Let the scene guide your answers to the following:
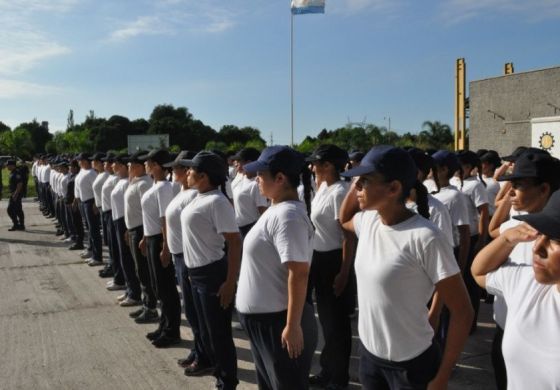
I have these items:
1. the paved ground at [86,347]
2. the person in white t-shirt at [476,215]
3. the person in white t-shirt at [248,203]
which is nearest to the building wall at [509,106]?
the paved ground at [86,347]

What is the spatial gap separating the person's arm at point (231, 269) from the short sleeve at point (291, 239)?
3.61 ft

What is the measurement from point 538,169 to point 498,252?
34.9 inches

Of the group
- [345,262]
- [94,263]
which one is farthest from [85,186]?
[345,262]

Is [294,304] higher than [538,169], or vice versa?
[538,169]

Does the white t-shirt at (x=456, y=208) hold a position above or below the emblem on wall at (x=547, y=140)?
below

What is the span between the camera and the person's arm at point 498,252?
204 centimetres

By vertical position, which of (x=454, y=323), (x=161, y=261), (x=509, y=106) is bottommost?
(x=161, y=261)

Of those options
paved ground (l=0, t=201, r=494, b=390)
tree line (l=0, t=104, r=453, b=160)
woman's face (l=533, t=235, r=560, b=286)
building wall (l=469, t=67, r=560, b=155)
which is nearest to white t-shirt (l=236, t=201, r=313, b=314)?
woman's face (l=533, t=235, r=560, b=286)

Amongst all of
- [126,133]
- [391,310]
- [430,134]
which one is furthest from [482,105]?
[126,133]

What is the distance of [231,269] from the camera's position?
3865 mm

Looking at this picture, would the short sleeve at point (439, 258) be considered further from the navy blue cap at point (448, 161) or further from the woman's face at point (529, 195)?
the navy blue cap at point (448, 161)

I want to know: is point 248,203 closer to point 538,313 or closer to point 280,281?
point 280,281

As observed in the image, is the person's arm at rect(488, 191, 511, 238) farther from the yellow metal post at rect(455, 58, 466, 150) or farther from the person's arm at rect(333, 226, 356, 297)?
the yellow metal post at rect(455, 58, 466, 150)

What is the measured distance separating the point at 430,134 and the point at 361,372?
39727 millimetres
